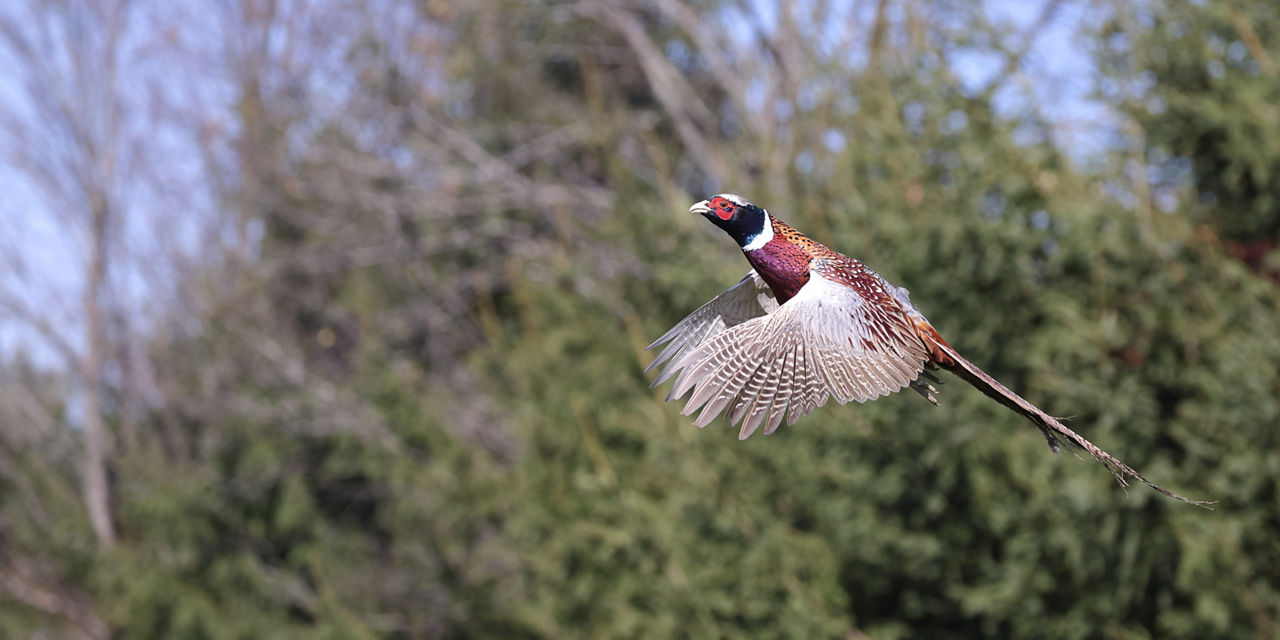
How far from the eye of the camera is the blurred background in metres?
5.80

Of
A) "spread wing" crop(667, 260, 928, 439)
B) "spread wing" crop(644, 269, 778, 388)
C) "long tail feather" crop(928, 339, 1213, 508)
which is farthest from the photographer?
"spread wing" crop(644, 269, 778, 388)

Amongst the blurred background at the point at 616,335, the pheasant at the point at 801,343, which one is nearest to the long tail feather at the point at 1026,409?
the pheasant at the point at 801,343

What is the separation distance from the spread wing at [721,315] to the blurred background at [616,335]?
8.07ft

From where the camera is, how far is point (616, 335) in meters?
8.92

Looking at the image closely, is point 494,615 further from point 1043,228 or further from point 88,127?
point 88,127

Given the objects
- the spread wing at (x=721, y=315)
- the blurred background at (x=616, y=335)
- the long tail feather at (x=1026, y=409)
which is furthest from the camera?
the blurred background at (x=616, y=335)

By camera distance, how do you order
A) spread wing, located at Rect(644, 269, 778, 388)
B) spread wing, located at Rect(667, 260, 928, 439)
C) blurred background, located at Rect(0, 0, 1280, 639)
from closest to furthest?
spread wing, located at Rect(667, 260, 928, 439) < spread wing, located at Rect(644, 269, 778, 388) < blurred background, located at Rect(0, 0, 1280, 639)

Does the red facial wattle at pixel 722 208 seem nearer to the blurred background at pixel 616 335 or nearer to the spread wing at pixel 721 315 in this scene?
the spread wing at pixel 721 315

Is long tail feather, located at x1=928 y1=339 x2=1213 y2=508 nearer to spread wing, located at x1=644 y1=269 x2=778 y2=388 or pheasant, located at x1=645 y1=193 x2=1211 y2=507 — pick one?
pheasant, located at x1=645 y1=193 x2=1211 y2=507

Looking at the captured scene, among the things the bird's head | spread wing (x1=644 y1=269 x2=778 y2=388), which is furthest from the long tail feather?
spread wing (x1=644 y1=269 x2=778 y2=388)

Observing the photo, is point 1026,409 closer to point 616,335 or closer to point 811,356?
point 811,356

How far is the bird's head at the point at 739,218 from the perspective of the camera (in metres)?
2.46

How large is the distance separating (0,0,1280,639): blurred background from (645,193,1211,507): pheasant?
2740 millimetres

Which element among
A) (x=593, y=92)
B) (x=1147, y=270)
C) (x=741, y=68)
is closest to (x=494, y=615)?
(x=593, y=92)
